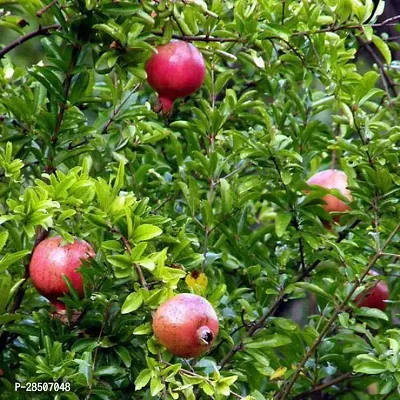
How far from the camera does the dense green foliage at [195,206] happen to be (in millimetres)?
1658

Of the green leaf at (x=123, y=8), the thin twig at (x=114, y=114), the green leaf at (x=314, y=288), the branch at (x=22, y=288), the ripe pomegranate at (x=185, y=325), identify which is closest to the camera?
the ripe pomegranate at (x=185, y=325)

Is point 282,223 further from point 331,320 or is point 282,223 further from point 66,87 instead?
point 66,87

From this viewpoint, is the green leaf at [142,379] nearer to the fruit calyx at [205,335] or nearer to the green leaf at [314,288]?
the fruit calyx at [205,335]

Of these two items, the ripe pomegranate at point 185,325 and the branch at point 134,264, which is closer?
the ripe pomegranate at point 185,325

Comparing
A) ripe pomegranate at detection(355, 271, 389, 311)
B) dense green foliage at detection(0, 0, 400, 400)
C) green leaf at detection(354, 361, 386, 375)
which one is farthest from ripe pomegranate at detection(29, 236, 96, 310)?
ripe pomegranate at detection(355, 271, 389, 311)

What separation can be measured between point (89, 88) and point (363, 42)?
3.90 ft

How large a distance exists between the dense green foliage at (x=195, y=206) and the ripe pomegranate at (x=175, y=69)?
0.10 feet

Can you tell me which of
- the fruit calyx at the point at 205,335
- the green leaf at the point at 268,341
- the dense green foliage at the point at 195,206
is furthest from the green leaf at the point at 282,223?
the fruit calyx at the point at 205,335

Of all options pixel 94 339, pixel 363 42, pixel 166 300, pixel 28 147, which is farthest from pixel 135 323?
pixel 363 42

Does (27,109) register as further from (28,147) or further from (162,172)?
(162,172)

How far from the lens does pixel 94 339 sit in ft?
5.95

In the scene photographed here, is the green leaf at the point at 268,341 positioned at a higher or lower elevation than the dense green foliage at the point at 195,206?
lower

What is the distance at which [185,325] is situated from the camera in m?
1.46

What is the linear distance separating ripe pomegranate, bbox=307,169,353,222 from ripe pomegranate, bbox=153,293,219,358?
70 cm
